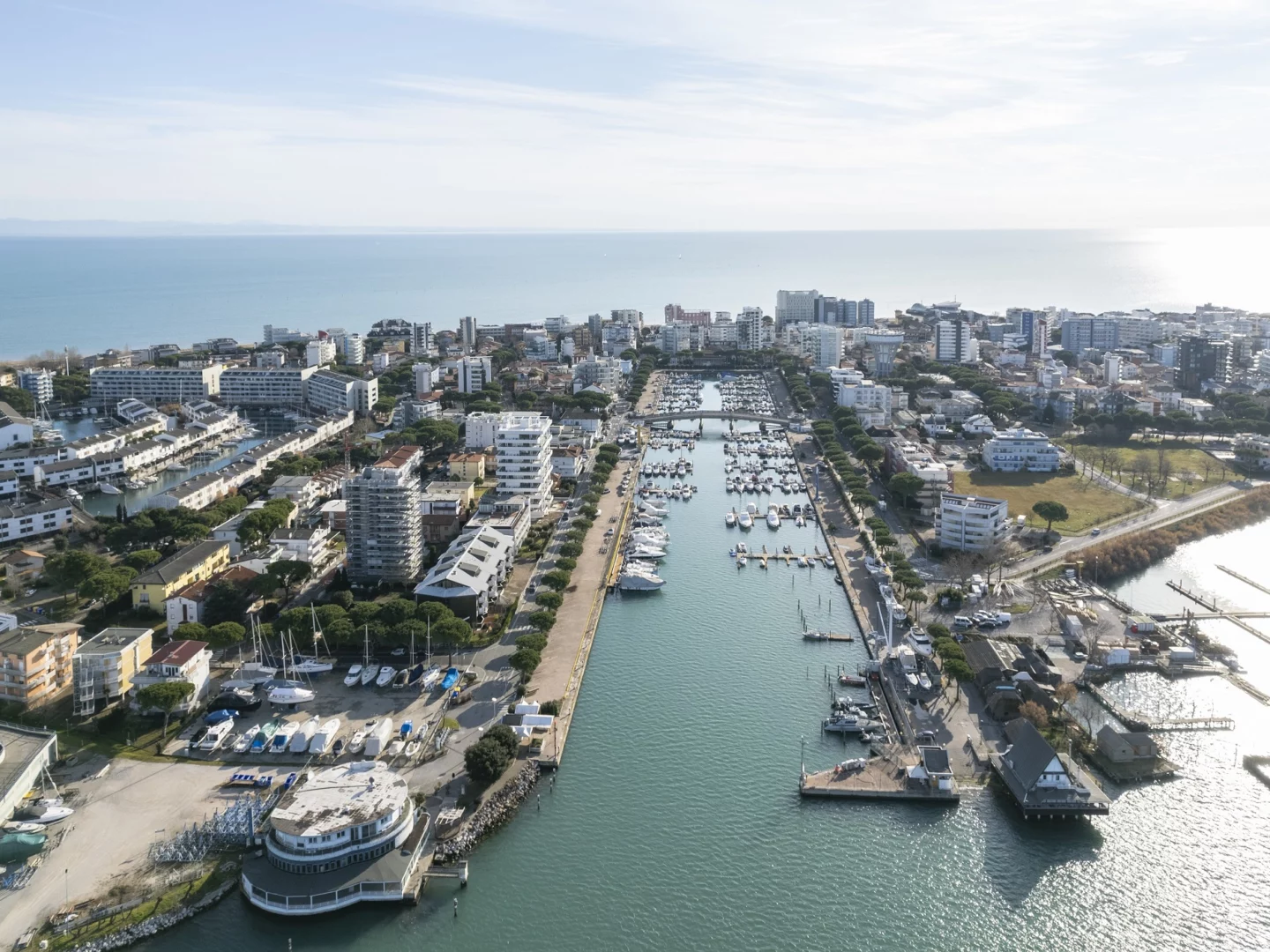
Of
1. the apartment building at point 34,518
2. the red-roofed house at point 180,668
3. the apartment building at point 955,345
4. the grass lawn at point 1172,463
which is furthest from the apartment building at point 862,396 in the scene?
the red-roofed house at point 180,668

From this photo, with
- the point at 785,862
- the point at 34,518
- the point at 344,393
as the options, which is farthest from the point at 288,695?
the point at 344,393

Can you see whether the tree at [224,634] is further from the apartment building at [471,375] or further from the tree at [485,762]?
the apartment building at [471,375]

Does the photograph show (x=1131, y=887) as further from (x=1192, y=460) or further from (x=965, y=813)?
(x=1192, y=460)

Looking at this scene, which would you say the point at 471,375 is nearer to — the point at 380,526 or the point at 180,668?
the point at 380,526

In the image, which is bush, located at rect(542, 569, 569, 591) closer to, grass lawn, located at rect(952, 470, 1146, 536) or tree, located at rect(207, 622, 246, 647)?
tree, located at rect(207, 622, 246, 647)

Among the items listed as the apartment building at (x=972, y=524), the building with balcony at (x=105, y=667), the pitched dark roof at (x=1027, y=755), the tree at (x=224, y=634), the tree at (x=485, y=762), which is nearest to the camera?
the pitched dark roof at (x=1027, y=755)

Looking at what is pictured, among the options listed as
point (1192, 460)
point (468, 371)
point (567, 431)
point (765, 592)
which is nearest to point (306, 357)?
point (468, 371)

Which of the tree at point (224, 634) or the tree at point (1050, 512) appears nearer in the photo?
the tree at point (224, 634)
